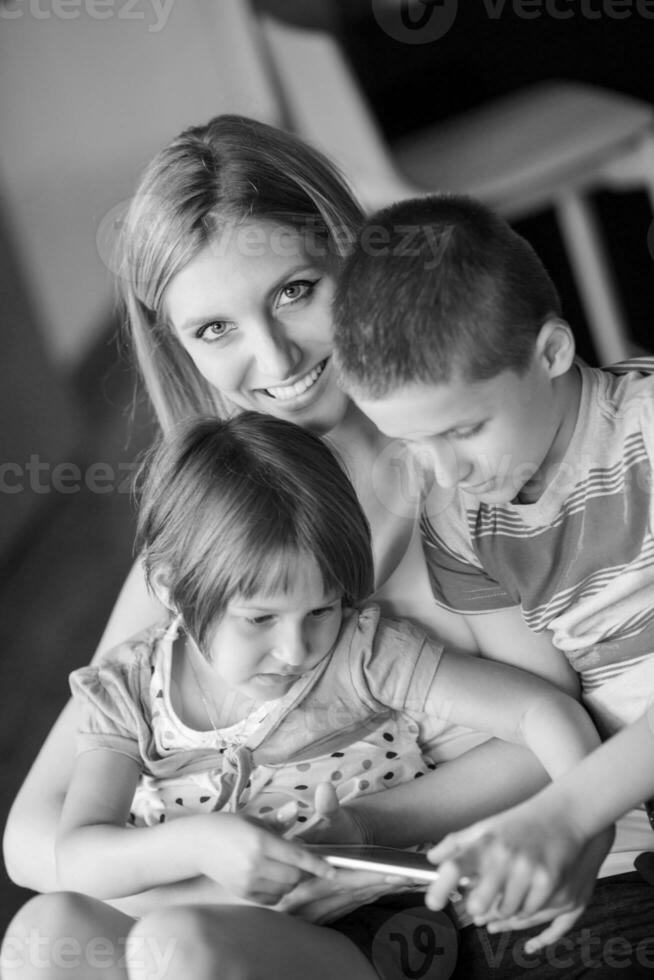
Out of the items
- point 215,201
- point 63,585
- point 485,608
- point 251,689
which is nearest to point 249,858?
point 251,689

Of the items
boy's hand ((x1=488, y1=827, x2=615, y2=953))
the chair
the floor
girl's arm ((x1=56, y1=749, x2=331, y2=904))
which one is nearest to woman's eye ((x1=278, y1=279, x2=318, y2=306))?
girl's arm ((x1=56, y1=749, x2=331, y2=904))

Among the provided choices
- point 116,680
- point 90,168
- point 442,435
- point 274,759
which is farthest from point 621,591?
point 90,168

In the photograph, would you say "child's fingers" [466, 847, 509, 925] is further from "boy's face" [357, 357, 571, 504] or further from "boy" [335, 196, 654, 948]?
"boy's face" [357, 357, 571, 504]

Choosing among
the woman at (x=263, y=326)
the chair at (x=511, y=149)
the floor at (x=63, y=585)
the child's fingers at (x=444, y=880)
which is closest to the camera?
the child's fingers at (x=444, y=880)

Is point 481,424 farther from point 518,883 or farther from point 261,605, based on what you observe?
point 518,883

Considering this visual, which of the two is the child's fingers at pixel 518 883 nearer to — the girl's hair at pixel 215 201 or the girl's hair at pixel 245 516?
the girl's hair at pixel 245 516

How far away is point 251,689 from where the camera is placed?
105 cm

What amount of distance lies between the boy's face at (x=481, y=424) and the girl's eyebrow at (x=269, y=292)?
217 millimetres

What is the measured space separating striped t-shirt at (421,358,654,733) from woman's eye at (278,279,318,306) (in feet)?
0.75

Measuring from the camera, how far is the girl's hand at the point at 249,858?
35.2 inches

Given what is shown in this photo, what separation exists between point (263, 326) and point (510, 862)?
526 millimetres

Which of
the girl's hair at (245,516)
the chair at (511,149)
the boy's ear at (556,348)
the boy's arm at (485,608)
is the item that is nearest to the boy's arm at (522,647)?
the boy's arm at (485,608)

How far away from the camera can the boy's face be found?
92cm

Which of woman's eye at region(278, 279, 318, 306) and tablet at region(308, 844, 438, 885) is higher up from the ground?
woman's eye at region(278, 279, 318, 306)
